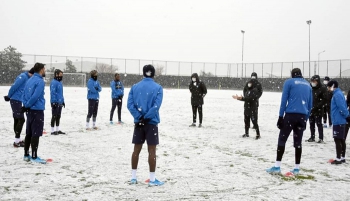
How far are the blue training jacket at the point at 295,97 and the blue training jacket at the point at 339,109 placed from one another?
4.61 feet

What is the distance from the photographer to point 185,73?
62938mm

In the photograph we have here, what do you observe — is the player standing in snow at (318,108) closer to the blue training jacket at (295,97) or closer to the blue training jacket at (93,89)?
the blue training jacket at (295,97)

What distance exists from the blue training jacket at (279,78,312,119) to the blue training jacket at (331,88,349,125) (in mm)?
1405

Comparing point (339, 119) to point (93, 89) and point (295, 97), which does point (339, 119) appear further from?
point (93, 89)

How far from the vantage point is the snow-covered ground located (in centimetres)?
504

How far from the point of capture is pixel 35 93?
21.6ft

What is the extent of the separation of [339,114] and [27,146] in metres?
6.74

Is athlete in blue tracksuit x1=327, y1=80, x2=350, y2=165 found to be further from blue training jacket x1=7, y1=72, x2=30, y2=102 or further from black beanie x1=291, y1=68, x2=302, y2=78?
blue training jacket x1=7, y1=72, x2=30, y2=102

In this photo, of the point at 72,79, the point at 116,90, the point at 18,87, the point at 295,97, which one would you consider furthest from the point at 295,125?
the point at 72,79

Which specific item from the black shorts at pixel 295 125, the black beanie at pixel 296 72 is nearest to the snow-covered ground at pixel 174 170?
the black shorts at pixel 295 125

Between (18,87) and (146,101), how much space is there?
14.1 feet

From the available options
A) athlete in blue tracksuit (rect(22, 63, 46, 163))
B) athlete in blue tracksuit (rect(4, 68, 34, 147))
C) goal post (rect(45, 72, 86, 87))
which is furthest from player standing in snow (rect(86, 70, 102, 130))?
goal post (rect(45, 72, 86, 87))

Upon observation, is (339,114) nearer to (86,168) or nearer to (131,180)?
(131,180)

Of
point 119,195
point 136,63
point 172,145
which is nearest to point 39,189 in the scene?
point 119,195
